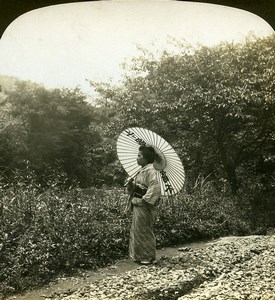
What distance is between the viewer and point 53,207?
347 cm

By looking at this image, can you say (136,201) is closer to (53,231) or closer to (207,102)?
(53,231)

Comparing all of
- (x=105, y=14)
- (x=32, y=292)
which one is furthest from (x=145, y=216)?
(x=105, y=14)

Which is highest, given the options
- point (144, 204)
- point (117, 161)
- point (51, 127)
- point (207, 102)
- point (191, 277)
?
point (207, 102)

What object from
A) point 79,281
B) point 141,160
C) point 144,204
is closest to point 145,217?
point 144,204

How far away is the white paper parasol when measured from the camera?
336 cm

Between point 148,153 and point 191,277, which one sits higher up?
point 148,153

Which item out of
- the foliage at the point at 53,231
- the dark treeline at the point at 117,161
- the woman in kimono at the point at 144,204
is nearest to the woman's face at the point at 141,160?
the woman in kimono at the point at 144,204

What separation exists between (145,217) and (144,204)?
0.31ft

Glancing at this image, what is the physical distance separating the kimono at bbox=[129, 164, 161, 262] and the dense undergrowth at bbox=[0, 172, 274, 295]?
0.07 meters

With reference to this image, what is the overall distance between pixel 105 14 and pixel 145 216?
143cm

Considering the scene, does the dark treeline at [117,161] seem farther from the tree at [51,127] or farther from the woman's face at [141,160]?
the woman's face at [141,160]

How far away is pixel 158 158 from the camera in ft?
11.4

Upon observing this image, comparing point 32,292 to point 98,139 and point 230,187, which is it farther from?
point 230,187

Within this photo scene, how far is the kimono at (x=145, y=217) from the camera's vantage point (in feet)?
11.0
